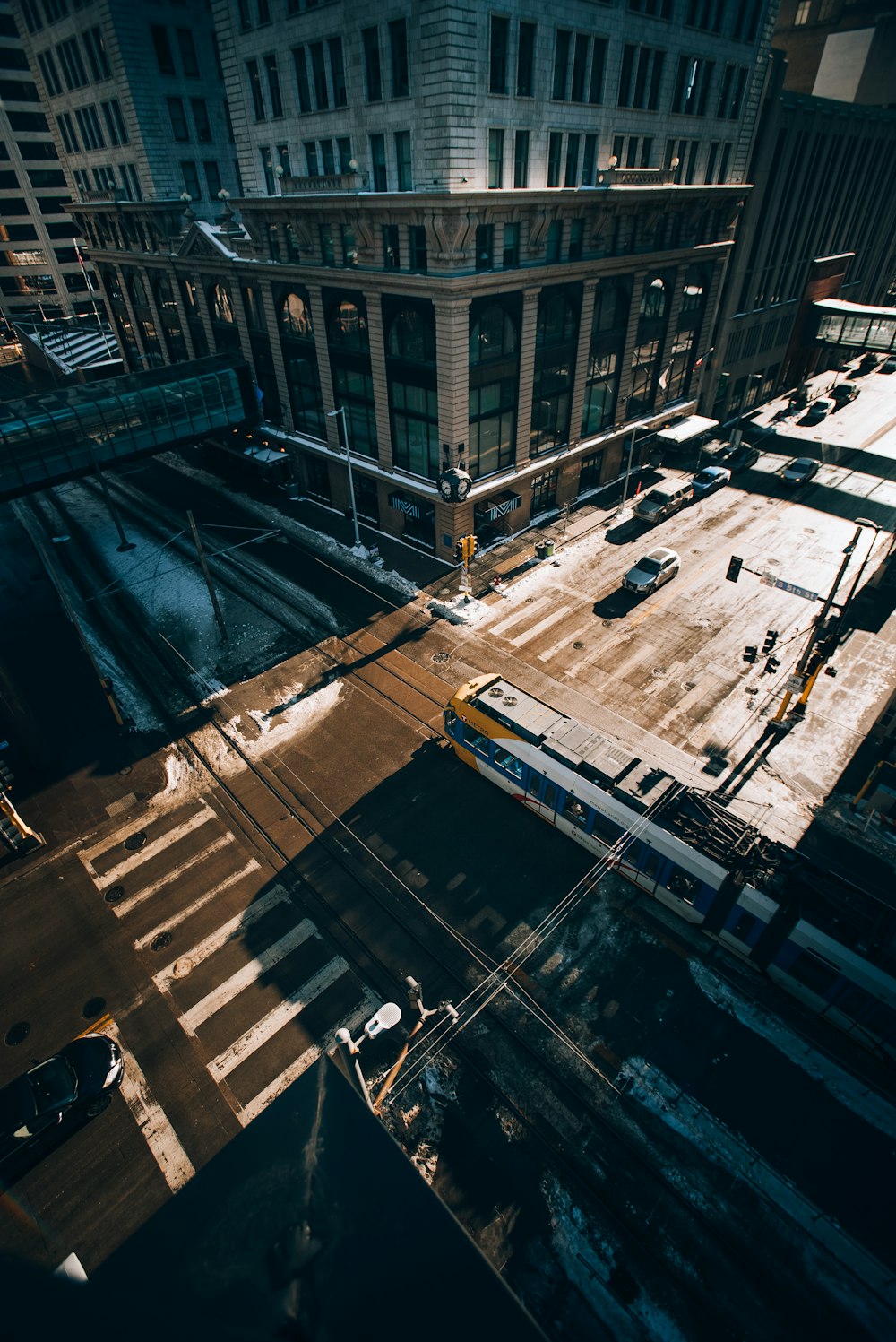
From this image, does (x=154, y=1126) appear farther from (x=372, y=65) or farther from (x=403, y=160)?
(x=372, y=65)

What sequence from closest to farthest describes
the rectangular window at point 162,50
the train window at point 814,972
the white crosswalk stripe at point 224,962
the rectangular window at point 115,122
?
1. the train window at point 814,972
2. the white crosswalk stripe at point 224,962
3. the rectangular window at point 162,50
4. the rectangular window at point 115,122

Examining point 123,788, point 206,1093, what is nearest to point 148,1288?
point 206,1093

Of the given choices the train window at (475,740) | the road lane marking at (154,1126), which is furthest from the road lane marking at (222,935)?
the train window at (475,740)

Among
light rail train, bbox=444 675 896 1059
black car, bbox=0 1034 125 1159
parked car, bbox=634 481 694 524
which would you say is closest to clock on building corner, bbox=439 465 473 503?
light rail train, bbox=444 675 896 1059

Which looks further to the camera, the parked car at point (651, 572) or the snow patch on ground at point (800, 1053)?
the parked car at point (651, 572)

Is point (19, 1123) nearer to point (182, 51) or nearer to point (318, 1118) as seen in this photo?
point (318, 1118)

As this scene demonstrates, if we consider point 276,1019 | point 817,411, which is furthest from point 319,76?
point 817,411

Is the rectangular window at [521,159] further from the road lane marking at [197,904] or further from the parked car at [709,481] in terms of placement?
the road lane marking at [197,904]

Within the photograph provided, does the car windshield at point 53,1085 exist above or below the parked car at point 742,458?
above
